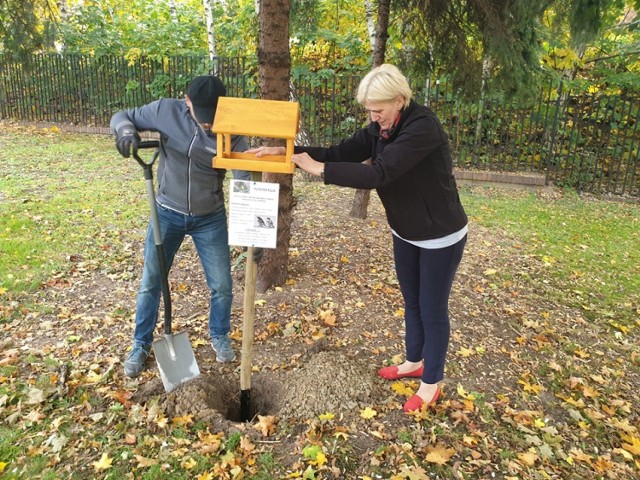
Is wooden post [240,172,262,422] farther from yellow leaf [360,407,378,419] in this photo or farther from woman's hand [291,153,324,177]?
yellow leaf [360,407,378,419]

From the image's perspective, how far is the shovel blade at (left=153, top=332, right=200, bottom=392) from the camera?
3.05 metres

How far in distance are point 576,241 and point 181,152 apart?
6196 millimetres

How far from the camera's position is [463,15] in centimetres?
580

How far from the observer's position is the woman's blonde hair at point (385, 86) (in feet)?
7.73

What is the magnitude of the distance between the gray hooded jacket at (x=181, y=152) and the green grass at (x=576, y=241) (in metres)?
3.89

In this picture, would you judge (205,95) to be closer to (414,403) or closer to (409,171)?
(409,171)

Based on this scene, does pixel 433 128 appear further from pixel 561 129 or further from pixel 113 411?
pixel 561 129

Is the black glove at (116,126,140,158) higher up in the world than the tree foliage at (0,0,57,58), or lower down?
A: lower down

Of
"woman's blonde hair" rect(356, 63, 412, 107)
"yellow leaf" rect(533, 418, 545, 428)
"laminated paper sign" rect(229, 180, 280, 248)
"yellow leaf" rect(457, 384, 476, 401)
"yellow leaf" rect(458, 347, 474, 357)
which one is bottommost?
"yellow leaf" rect(533, 418, 545, 428)

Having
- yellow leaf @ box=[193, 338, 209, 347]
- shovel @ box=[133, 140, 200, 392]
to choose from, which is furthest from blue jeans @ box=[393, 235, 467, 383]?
yellow leaf @ box=[193, 338, 209, 347]

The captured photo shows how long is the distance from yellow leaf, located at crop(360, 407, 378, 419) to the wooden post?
0.70 meters

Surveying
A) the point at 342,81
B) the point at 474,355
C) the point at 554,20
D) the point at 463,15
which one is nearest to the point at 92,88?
the point at 342,81

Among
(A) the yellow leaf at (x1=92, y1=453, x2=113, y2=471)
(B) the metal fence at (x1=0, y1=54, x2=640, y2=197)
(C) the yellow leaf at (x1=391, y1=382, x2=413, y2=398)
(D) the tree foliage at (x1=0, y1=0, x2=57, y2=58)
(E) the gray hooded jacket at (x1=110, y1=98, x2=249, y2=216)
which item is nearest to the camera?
(A) the yellow leaf at (x1=92, y1=453, x2=113, y2=471)

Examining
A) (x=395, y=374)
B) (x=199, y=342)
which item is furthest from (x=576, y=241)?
(x=199, y=342)
